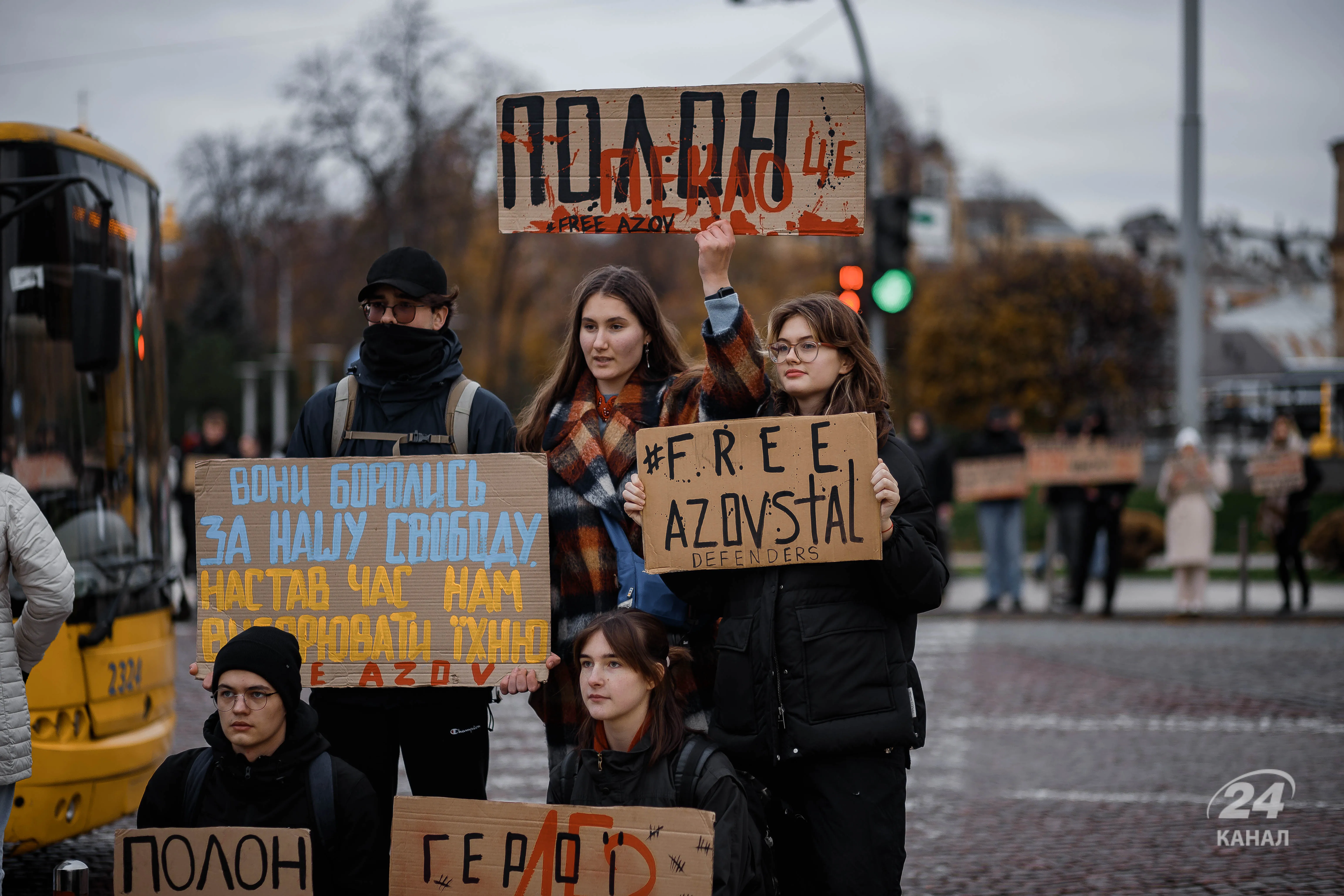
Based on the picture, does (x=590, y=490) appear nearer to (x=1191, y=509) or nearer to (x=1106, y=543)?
(x=1191, y=509)

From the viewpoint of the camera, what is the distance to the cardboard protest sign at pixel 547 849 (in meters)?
3.32

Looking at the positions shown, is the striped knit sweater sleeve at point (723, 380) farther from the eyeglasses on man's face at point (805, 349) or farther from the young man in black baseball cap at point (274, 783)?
the young man in black baseball cap at point (274, 783)

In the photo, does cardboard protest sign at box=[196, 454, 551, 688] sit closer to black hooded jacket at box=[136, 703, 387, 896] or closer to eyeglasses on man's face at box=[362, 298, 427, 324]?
black hooded jacket at box=[136, 703, 387, 896]

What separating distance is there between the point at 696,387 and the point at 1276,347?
7357cm

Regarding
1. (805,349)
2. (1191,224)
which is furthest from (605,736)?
(1191,224)

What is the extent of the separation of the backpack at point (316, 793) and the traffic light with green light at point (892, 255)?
7.81m

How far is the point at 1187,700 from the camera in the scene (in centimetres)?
945

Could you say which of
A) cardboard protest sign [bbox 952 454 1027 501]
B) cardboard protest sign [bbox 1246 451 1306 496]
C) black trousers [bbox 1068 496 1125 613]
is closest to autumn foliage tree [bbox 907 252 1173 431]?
cardboard protest sign [bbox 1246 451 1306 496]

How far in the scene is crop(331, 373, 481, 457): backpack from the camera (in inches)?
154

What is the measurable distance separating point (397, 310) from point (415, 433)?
0.37 m

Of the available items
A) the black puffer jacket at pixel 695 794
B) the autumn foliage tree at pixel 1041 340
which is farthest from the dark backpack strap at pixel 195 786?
the autumn foliage tree at pixel 1041 340

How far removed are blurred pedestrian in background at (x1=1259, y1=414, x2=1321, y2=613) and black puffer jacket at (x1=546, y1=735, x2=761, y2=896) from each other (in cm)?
1218

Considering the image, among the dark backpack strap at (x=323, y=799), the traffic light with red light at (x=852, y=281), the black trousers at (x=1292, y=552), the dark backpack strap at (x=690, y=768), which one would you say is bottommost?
the black trousers at (x=1292, y=552)

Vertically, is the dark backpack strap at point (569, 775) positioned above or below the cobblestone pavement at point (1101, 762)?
above
